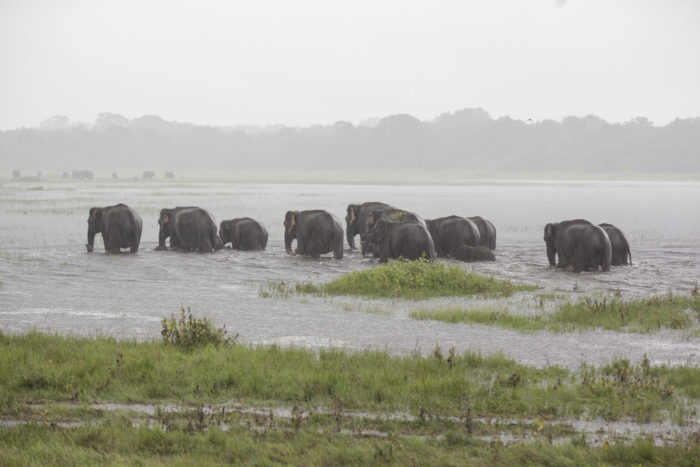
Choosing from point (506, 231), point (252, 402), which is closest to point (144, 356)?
point (252, 402)

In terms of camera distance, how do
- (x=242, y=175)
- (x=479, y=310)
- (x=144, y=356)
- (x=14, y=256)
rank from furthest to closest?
1. (x=242, y=175)
2. (x=14, y=256)
3. (x=479, y=310)
4. (x=144, y=356)

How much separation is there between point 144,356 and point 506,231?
103ft

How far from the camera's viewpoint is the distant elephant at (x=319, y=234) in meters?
26.8

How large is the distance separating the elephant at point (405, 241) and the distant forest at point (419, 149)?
508 feet

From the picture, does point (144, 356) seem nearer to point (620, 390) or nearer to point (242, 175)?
point (620, 390)

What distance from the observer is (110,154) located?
184 m

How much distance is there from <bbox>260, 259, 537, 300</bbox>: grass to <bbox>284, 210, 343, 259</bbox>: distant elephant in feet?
21.1

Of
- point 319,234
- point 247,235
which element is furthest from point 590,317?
point 247,235

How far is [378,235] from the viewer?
83.2ft

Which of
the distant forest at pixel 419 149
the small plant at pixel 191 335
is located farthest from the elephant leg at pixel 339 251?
the distant forest at pixel 419 149

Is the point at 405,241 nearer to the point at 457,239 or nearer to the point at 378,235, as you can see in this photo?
the point at 378,235

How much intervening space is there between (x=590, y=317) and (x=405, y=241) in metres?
9.19

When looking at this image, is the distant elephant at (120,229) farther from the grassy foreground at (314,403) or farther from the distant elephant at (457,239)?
the grassy foreground at (314,403)

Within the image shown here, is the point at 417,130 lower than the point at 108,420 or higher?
higher
